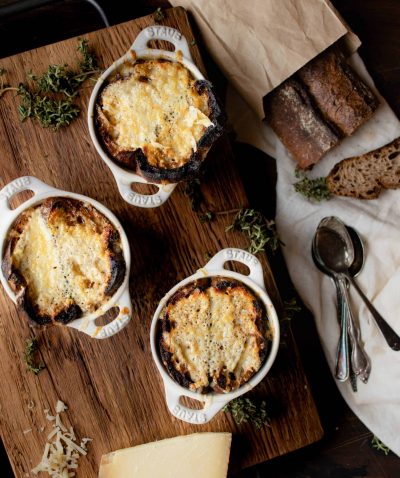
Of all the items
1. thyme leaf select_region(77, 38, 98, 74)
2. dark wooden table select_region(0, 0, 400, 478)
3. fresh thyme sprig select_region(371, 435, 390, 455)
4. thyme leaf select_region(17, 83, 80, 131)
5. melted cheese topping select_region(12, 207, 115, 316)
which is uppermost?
thyme leaf select_region(77, 38, 98, 74)

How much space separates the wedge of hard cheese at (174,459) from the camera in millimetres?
2295

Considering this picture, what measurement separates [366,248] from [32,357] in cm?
132

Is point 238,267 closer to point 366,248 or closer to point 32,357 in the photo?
point 366,248

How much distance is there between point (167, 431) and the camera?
2.35 meters

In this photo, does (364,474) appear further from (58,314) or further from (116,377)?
(58,314)

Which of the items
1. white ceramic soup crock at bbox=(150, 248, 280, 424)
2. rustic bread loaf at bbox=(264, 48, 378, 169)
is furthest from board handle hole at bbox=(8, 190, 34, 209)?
rustic bread loaf at bbox=(264, 48, 378, 169)

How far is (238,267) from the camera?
233 cm

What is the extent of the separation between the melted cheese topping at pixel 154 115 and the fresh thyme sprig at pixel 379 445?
4.46ft

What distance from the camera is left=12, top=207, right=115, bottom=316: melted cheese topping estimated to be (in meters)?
2.05

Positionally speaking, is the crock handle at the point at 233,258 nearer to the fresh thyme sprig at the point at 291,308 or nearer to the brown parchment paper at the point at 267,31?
the fresh thyme sprig at the point at 291,308

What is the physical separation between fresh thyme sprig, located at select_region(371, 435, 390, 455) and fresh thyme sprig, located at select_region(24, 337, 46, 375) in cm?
131

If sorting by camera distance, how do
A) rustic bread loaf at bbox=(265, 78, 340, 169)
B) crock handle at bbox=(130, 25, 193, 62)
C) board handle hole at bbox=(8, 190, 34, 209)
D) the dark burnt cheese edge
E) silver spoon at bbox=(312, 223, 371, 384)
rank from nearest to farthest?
the dark burnt cheese edge
crock handle at bbox=(130, 25, 193, 62)
board handle hole at bbox=(8, 190, 34, 209)
rustic bread loaf at bbox=(265, 78, 340, 169)
silver spoon at bbox=(312, 223, 371, 384)

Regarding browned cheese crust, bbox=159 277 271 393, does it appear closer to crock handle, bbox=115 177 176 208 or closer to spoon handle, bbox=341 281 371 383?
crock handle, bbox=115 177 176 208

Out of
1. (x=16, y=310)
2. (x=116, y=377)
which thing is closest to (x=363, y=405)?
(x=116, y=377)
